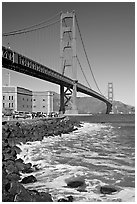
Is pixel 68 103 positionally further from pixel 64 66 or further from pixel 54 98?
pixel 54 98

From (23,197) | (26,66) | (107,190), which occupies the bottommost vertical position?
(107,190)

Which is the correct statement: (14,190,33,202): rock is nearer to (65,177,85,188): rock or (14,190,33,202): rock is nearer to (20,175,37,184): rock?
(20,175,37,184): rock

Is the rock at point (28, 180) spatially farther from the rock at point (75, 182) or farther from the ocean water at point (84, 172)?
the rock at point (75, 182)

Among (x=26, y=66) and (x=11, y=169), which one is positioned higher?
(x=26, y=66)

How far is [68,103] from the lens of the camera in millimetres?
33812

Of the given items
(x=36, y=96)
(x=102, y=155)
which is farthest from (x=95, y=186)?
(x=36, y=96)

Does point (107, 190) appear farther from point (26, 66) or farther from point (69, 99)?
point (69, 99)

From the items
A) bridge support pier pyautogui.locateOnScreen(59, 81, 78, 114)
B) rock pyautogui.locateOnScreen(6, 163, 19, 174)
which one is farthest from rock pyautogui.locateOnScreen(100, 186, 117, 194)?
bridge support pier pyautogui.locateOnScreen(59, 81, 78, 114)

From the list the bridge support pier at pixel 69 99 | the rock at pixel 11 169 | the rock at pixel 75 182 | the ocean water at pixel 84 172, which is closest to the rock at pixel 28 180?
the ocean water at pixel 84 172

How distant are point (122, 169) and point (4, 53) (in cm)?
1200

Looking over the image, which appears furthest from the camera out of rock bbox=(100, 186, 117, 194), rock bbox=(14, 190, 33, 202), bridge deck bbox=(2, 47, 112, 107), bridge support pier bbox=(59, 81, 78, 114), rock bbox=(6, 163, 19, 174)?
bridge support pier bbox=(59, 81, 78, 114)

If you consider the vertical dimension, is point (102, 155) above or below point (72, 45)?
below

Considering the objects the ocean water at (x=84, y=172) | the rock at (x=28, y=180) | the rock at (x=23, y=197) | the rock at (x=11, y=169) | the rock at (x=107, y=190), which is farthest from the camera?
the rock at (x=11, y=169)

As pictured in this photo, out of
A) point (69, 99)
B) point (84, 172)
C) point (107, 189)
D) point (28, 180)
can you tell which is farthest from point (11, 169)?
point (69, 99)
